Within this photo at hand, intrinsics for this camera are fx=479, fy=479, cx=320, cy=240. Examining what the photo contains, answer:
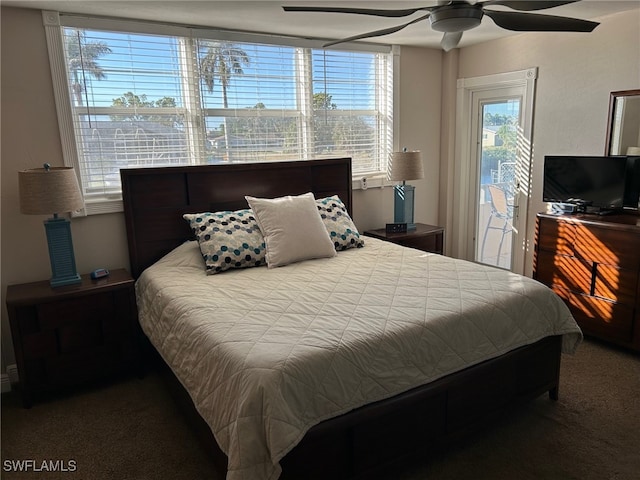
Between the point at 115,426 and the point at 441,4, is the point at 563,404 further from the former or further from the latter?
the point at 115,426

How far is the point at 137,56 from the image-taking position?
3.28 m

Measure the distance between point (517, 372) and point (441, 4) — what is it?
5.98 ft

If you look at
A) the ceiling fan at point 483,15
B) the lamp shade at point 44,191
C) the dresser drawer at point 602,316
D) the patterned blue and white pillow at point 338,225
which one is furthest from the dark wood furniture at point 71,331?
the dresser drawer at point 602,316

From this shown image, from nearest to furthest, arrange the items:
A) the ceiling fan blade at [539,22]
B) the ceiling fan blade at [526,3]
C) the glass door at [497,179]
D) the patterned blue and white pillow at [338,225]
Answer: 1. the ceiling fan blade at [526,3]
2. the ceiling fan blade at [539,22]
3. the patterned blue and white pillow at [338,225]
4. the glass door at [497,179]

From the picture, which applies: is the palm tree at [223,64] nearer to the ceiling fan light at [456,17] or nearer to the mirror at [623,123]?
the ceiling fan light at [456,17]

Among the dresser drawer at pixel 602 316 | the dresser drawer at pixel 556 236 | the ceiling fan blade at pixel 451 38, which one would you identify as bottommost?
the dresser drawer at pixel 602 316

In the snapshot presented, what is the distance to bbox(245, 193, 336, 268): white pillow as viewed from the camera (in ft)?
10.3

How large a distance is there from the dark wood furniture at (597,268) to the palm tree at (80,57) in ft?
10.9

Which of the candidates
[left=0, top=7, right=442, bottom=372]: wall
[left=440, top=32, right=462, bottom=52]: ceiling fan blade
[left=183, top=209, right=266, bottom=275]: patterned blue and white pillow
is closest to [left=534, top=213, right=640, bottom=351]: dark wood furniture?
[left=440, top=32, right=462, bottom=52]: ceiling fan blade

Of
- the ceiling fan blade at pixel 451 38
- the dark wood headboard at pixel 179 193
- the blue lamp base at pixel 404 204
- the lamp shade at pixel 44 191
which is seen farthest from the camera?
the blue lamp base at pixel 404 204

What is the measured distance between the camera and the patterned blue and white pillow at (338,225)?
3.51 m

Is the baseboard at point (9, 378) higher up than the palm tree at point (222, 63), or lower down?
lower down

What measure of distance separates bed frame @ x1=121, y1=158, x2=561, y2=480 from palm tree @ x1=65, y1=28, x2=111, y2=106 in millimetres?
627

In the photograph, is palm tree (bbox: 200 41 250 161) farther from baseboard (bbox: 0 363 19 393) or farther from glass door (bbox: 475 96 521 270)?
glass door (bbox: 475 96 521 270)
